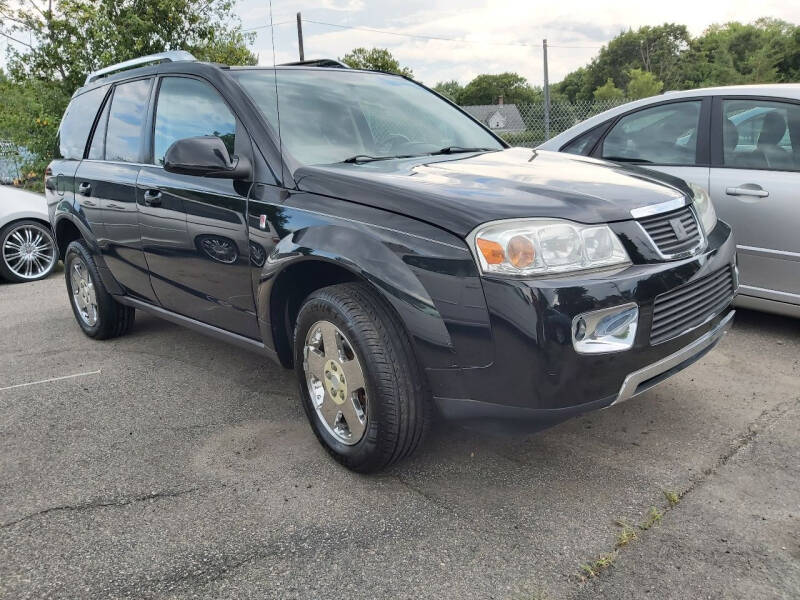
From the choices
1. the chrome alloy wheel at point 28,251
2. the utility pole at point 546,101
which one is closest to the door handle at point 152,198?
the chrome alloy wheel at point 28,251

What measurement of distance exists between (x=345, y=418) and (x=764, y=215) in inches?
112

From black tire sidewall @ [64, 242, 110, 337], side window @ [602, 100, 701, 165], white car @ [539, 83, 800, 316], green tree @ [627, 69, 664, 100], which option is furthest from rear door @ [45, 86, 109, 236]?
green tree @ [627, 69, 664, 100]

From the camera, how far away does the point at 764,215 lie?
409cm

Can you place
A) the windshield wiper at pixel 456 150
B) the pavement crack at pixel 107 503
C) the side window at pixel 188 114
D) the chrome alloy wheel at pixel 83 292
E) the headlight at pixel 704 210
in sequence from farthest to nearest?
the chrome alloy wheel at pixel 83 292, the windshield wiper at pixel 456 150, the side window at pixel 188 114, the headlight at pixel 704 210, the pavement crack at pixel 107 503

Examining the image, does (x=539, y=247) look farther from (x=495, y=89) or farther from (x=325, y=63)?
(x=495, y=89)

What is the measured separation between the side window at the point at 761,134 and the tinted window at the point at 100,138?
152 inches

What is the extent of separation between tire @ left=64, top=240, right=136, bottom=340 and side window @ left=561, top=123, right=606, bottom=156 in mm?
3333

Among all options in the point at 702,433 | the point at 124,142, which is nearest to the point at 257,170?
the point at 124,142

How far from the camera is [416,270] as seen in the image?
239cm

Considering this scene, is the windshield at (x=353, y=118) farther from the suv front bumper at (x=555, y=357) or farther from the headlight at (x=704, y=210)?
the suv front bumper at (x=555, y=357)

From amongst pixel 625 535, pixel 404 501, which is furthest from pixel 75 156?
pixel 625 535

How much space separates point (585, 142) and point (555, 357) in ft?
10.5

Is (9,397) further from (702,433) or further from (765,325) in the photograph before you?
(765,325)

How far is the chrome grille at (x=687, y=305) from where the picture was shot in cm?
244
